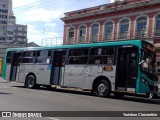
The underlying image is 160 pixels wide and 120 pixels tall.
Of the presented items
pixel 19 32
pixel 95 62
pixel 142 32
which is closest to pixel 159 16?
pixel 142 32

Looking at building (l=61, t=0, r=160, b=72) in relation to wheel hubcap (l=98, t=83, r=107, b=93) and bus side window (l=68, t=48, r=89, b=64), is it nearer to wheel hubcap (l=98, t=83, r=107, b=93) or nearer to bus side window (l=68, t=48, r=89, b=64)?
bus side window (l=68, t=48, r=89, b=64)

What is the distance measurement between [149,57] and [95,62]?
311 cm

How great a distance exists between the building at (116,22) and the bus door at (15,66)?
14.4 metres

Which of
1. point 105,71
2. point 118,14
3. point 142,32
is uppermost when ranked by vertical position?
point 118,14

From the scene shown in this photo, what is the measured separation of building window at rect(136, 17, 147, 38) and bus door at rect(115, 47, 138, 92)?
1647cm

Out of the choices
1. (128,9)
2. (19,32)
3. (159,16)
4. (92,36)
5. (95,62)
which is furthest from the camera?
(19,32)

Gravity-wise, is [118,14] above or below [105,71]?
above

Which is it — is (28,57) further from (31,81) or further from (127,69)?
(127,69)

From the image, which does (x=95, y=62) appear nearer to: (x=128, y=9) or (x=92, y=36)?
(x=128, y=9)

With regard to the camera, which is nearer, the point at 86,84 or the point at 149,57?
the point at 149,57

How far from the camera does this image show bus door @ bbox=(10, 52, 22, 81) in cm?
2264

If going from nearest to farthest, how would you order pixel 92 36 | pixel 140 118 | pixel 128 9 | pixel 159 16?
pixel 140 118, pixel 159 16, pixel 128 9, pixel 92 36

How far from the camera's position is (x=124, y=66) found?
16297 millimetres

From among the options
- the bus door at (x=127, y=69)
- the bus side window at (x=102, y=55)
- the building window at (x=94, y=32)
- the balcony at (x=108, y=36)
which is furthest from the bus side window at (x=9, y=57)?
the building window at (x=94, y=32)
